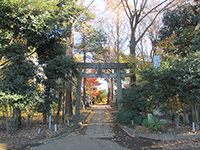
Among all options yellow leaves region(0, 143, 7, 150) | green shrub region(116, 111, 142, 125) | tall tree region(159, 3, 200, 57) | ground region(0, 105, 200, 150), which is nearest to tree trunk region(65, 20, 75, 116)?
ground region(0, 105, 200, 150)

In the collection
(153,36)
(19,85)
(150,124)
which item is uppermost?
(153,36)

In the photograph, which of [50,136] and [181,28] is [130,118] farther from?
[181,28]

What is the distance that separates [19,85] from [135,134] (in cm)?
555

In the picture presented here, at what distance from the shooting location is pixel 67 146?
4.99m

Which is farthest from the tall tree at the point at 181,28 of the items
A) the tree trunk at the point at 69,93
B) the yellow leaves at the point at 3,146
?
the yellow leaves at the point at 3,146

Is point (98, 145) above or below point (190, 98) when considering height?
below

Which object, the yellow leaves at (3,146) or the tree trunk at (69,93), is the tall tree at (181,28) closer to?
the tree trunk at (69,93)

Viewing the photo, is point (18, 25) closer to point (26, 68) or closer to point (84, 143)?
point (26, 68)

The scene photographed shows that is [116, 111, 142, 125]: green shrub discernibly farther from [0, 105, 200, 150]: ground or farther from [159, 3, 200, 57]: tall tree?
[159, 3, 200, 57]: tall tree

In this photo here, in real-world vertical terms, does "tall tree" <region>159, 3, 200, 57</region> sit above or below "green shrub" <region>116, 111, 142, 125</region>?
above

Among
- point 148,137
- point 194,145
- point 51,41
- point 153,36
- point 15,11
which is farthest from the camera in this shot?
point 153,36

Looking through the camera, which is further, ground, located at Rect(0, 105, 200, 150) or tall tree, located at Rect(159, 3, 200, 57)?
tall tree, located at Rect(159, 3, 200, 57)

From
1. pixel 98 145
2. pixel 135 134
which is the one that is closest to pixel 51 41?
pixel 98 145

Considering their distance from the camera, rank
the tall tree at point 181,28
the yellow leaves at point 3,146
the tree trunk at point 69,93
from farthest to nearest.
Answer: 1. the tree trunk at point 69,93
2. the tall tree at point 181,28
3. the yellow leaves at point 3,146
